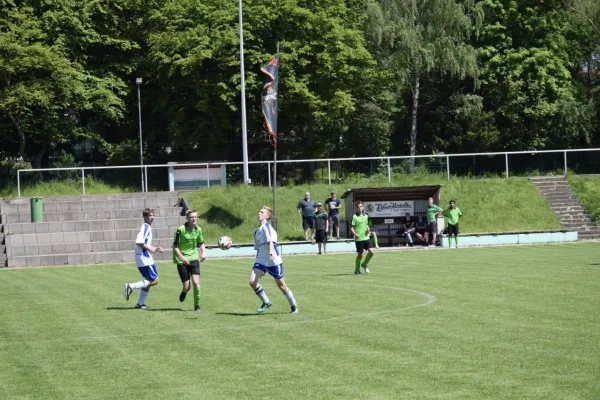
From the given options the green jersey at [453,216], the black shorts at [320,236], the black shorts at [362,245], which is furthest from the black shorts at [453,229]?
the black shorts at [362,245]

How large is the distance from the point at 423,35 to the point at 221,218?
21.7 metres

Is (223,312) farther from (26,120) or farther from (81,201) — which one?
(26,120)

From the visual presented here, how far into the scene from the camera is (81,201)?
42.8 meters

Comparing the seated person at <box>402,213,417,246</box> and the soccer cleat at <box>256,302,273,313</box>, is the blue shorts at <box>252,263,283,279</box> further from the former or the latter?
the seated person at <box>402,213,417,246</box>

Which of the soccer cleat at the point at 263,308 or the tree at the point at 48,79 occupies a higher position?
the tree at the point at 48,79

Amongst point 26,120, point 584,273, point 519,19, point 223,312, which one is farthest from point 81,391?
point 519,19

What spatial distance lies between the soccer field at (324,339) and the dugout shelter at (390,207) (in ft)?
50.6

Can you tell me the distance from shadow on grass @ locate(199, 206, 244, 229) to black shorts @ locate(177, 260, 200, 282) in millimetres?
23671

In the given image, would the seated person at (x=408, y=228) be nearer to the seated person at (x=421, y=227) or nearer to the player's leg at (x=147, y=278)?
the seated person at (x=421, y=227)

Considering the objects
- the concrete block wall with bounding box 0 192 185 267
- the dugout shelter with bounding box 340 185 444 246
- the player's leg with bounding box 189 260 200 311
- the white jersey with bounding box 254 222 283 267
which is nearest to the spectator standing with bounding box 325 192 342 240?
the dugout shelter with bounding box 340 185 444 246

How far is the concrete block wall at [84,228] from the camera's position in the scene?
3803cm

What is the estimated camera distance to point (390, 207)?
42.2 metres

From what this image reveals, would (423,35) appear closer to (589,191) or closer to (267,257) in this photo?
(589,191)

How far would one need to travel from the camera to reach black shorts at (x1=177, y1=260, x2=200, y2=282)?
19.4 meters
